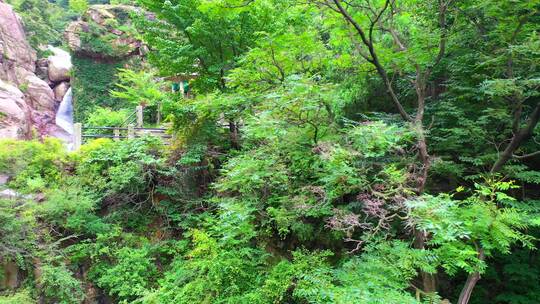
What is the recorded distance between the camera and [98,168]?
25.4 feet

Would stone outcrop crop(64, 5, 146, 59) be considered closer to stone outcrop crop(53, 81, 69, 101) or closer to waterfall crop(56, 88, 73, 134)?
waterfall crop(56, 88, 73, 134)

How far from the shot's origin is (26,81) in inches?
744

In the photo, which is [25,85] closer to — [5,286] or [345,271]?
[5,286]

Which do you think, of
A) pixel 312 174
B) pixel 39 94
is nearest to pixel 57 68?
pixel 39 94

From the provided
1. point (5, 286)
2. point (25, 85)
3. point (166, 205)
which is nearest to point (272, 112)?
point (166, 205)

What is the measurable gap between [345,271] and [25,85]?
70.1 feet

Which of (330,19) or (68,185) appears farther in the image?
(68,185)

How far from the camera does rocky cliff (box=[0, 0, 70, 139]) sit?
51.2 feet

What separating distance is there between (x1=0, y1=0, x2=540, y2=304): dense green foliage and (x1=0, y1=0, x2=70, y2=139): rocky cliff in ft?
34.2

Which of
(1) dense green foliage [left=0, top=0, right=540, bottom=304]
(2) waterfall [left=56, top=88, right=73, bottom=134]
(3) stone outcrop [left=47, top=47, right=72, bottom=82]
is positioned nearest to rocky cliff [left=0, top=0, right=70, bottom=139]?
(3) stone outcrop [left=47, top=47, right=72, bottom=82]

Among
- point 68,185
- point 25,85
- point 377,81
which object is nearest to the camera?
point 377,81

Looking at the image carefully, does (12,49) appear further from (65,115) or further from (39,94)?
(65,115)

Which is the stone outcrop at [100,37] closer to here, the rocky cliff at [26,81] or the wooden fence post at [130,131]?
the rocky cliff at [26,81]

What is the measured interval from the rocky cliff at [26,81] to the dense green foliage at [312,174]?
10.4m
